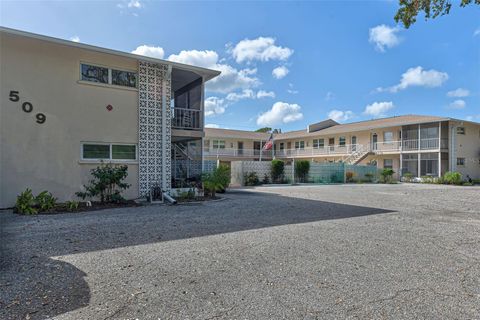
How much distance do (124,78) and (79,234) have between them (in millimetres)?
7237

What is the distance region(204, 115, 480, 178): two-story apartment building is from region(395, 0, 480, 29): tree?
2223 cm

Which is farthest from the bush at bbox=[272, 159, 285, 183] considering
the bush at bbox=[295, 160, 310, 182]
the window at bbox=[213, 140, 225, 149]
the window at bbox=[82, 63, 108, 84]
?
the window at bbox=[82, 63, 108, 84]

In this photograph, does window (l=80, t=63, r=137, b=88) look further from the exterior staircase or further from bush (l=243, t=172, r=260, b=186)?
the exterior staircase

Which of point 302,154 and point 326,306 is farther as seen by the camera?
point 302,154

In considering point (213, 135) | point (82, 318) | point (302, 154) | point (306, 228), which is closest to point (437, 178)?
point (302, 154)

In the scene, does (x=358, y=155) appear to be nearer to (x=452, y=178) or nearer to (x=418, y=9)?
(x=452, y=178)

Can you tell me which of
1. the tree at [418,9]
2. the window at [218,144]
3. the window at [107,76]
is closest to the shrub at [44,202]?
the window at [107,76]

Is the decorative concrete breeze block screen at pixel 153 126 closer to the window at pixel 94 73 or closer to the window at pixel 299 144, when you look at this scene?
the window at pixel 94 73

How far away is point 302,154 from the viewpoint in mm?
39781

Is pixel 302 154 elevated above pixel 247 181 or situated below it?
above

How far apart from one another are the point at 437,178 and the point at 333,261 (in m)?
27.6

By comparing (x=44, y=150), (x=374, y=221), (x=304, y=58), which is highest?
(x=304, y=58)

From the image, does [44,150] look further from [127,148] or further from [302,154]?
[302,154]

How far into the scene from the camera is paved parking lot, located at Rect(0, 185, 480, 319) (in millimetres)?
3145
